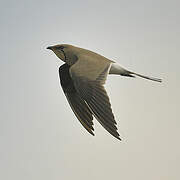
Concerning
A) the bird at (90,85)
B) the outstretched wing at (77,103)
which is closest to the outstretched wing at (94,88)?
the bird at (90,85)

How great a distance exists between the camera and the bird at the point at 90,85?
0.84 metres

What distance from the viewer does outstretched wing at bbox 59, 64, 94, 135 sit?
1.00m

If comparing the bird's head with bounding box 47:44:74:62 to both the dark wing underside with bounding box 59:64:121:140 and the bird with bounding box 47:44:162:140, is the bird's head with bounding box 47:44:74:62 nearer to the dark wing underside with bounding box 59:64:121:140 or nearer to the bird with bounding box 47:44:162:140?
the bird with bounding box 47:44:162:140

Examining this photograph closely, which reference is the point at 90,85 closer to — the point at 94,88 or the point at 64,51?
the point at 94,88

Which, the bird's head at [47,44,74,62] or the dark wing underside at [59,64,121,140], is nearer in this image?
the dark wing underside at [59,64,121,140]

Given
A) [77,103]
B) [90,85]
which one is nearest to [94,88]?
[90,85]

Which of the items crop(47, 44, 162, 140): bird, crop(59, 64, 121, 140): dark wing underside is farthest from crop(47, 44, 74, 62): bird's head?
crop(59, 64, 121, 140): dark wing underside

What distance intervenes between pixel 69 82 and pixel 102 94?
0.89ft

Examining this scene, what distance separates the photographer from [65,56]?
1044 mm

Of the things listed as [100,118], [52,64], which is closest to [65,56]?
[100,118]

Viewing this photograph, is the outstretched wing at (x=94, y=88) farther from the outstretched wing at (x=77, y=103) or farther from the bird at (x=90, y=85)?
the outstretched wing at (x=77, y=103)

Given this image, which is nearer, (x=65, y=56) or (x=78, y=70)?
(x=78, y=70)

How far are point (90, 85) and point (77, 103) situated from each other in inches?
7.6

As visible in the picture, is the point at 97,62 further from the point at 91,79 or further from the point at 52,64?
the point at 52,64
